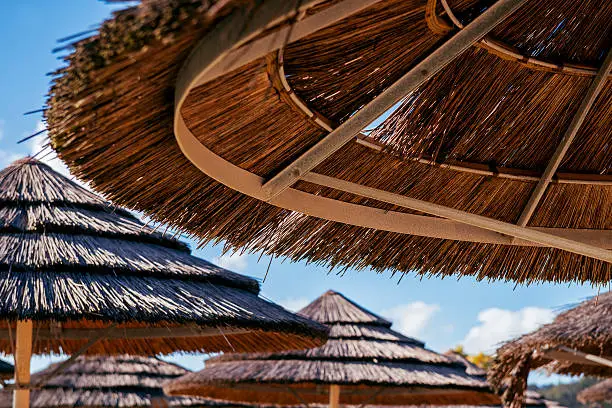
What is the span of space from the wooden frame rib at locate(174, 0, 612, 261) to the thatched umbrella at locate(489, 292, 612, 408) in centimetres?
345

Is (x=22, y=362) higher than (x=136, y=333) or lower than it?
lower

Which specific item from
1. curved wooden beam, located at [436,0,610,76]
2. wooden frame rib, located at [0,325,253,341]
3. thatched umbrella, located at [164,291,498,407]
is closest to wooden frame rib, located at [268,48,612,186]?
curved wooden beam, located at [436,0,610,76]

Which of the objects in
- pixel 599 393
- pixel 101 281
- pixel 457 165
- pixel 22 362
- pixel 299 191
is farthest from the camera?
pixel 599 393

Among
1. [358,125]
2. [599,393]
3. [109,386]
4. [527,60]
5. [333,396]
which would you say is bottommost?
[358,125]

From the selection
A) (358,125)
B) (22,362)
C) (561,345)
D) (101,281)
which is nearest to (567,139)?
(358,125)

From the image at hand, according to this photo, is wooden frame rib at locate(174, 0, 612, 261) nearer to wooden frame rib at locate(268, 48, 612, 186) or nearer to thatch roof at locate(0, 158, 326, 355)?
wooden frame rib at locate(268, 48, 612, 186)

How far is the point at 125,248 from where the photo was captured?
527 centimetres

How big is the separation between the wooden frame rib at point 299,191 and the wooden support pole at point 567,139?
0.10m

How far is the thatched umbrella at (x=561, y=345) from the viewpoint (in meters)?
6.53

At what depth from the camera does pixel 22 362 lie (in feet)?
16.8

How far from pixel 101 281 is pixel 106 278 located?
7 cm

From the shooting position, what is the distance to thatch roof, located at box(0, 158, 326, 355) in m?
4.51

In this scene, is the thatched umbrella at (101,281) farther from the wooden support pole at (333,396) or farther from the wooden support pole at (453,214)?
the wooden support pole at (333,396)

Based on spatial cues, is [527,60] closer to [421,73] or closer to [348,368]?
[421,73]
